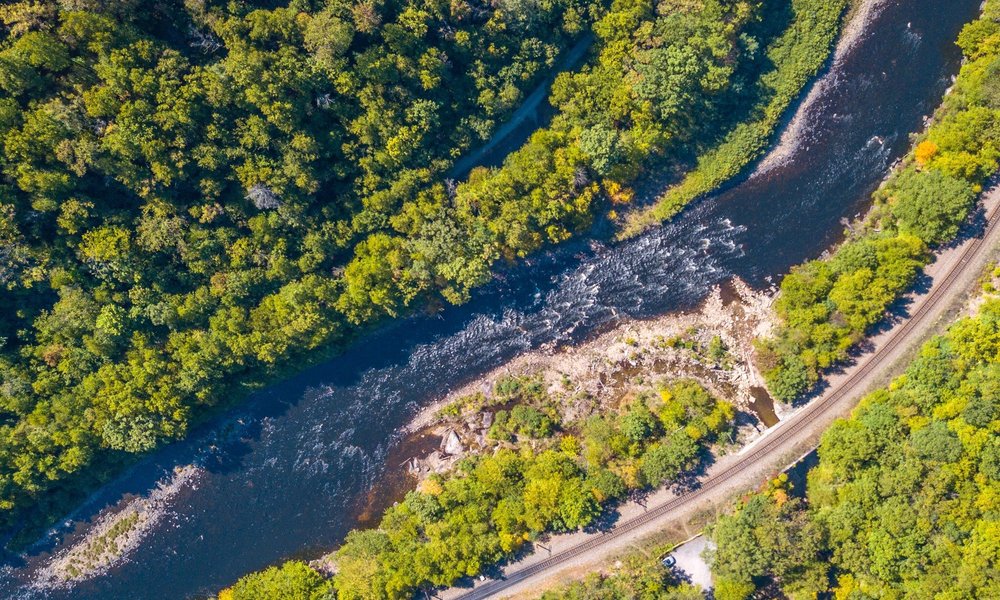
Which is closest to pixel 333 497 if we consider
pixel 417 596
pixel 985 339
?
pixel 417 596

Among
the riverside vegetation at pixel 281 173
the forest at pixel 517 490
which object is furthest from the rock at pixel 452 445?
the riverside vegetation at pixel 281 173

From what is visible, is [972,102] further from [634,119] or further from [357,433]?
[357,433]

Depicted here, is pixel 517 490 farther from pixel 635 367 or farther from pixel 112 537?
pixel 112 537

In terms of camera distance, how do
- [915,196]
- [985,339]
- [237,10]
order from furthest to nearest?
[915,196]
[985,339]
[237,10]

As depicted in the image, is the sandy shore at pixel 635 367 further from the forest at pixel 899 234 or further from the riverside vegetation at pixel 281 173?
the riverside vegetation at pixel 281 173

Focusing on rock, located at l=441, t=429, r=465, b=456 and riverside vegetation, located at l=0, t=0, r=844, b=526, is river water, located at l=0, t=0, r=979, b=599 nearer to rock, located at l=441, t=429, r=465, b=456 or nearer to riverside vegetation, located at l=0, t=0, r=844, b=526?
riverside vegetation, located at l=0, t=0, r=844, b=526

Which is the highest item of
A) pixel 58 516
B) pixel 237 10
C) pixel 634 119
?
pixel 237 10
